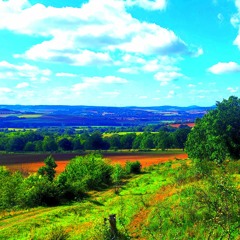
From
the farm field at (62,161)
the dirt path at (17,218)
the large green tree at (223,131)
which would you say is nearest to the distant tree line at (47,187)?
the dirt path at (17,218)

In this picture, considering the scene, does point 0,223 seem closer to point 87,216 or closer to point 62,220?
point 62,220

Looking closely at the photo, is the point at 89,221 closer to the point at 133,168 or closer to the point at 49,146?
the point at 133,168

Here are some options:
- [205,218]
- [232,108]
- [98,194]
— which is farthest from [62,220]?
[232,108]

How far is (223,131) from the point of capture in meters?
54.1

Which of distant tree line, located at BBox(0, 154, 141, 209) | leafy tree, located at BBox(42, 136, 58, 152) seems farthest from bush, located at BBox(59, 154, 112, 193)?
leafy tree, located at BBox(42, 136, 58, 152)

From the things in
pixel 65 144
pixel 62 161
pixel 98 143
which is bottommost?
pixel 62 161

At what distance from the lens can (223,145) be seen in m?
53.7

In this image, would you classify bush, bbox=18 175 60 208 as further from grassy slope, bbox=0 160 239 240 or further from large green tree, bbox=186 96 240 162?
large green tree, bbox=186 96 240 162

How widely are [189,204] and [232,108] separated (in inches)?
1439

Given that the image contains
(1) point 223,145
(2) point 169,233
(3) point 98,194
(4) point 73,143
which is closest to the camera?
(2) point 169,233

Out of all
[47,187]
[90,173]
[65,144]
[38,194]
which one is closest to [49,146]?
[65,144]

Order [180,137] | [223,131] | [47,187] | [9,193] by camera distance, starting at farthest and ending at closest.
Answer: [180,137] → [223,131] → [9,193] → [47,187]

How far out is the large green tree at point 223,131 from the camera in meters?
53.7

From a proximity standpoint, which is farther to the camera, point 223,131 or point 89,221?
point 223,131
